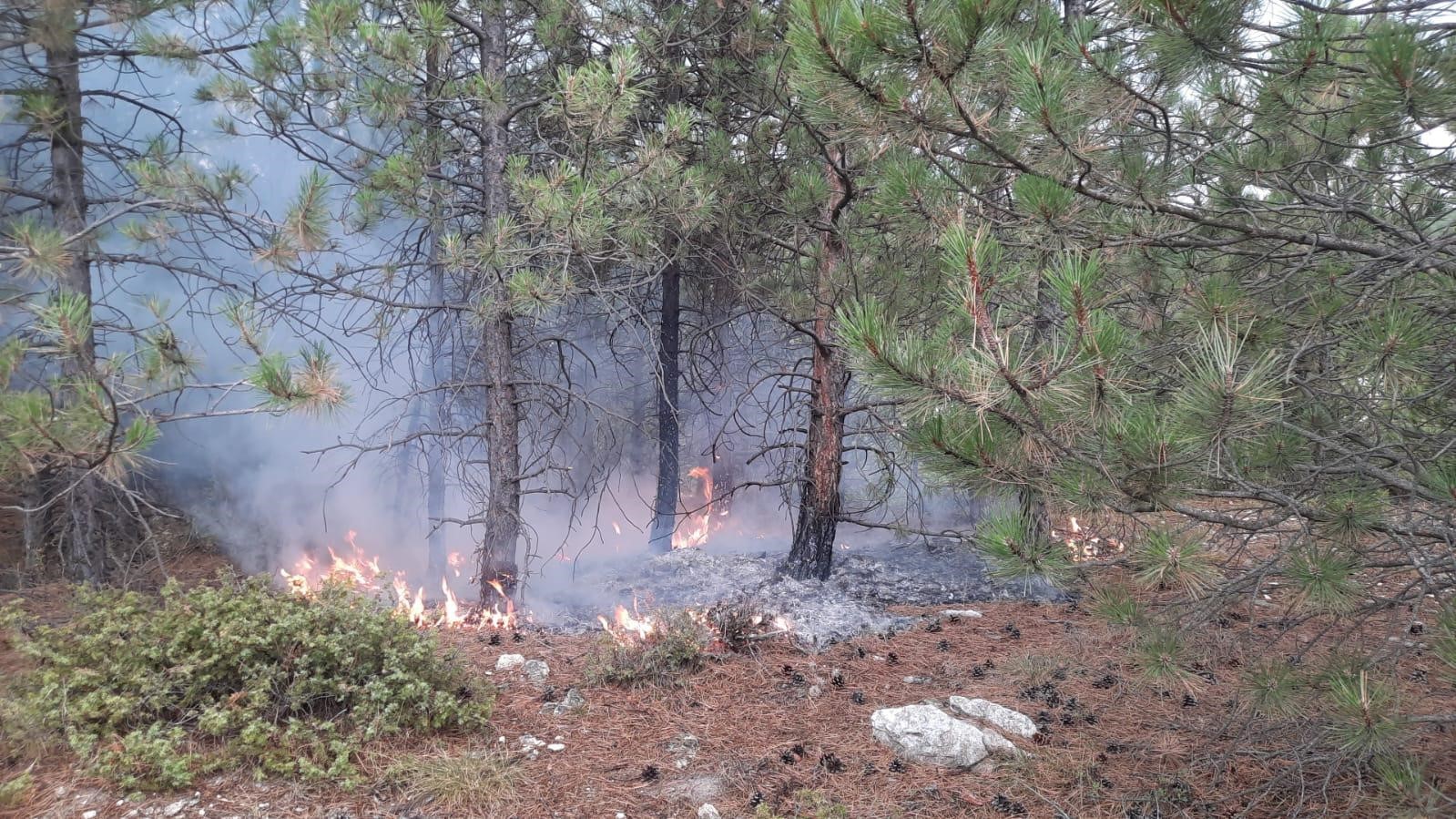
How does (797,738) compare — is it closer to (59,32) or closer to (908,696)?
(908,696)

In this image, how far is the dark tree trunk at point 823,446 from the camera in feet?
21.6

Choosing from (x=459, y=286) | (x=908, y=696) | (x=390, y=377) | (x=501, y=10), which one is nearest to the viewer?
(x=908, y=696)

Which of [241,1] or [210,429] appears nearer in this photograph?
[241,1]

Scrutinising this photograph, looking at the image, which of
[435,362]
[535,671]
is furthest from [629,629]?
[435,362]

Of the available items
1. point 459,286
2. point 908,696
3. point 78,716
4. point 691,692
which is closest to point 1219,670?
point 908,696

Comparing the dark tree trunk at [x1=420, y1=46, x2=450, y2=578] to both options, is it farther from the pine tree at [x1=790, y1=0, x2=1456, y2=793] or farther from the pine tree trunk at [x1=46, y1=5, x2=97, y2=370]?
the pine tree at [x1=790, y1=0, x2=1456, y2=793]

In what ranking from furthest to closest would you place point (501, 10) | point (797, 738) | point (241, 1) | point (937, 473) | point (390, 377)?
point (390, 377) < point (241, 1) < point (501, 10) < point (797, 738) < point (937, 473)

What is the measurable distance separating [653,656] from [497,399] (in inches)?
102

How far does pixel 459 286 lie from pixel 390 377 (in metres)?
6.72

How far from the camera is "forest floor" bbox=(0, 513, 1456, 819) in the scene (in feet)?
10.6

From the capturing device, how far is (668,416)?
30.8 ft

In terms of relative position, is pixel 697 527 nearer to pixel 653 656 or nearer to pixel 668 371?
pixel 668 371

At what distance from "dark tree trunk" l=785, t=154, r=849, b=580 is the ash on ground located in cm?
28

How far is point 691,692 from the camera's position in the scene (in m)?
4.61
